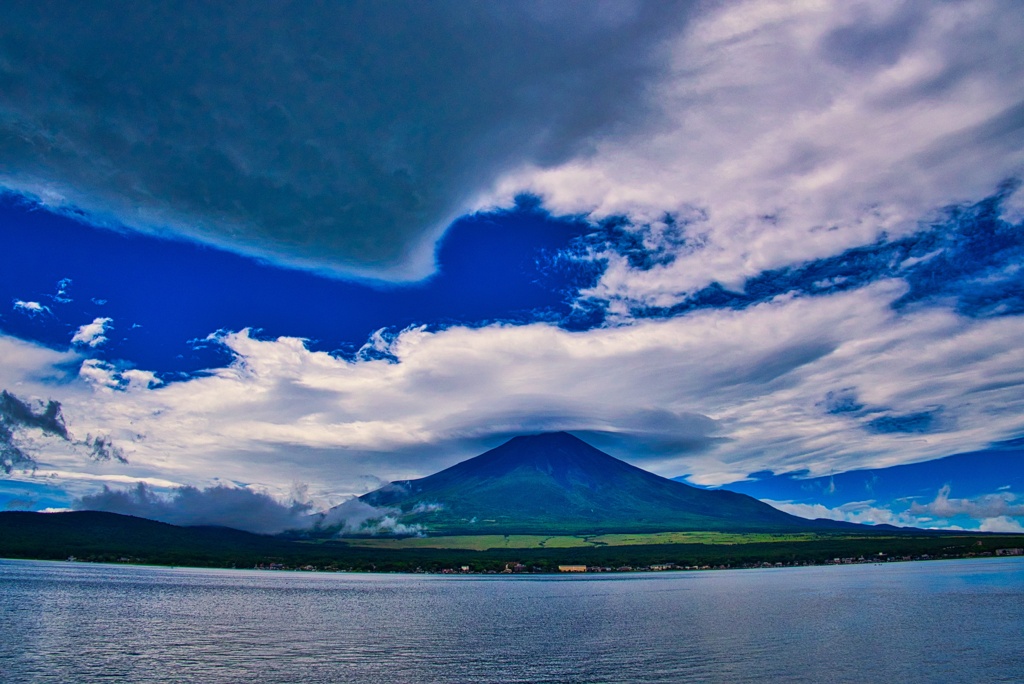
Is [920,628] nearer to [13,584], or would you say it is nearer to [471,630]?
[471,630]

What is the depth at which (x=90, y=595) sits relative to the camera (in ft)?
334

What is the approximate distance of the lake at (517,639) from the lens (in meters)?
42.8

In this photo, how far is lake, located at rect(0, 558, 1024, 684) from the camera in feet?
140

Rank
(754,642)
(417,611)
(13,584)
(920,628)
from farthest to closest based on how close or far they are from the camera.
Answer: (13,584) < (417,611) < (920,628) < (754,642)

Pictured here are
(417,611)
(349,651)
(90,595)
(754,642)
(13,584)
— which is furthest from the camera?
(13,584)

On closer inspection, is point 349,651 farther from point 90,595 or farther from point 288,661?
point 90,595

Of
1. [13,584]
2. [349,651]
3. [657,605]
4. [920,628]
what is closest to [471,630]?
[349,651]

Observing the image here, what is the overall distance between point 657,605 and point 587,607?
9.97 metres

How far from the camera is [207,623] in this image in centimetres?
6962

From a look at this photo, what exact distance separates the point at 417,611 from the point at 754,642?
161ft

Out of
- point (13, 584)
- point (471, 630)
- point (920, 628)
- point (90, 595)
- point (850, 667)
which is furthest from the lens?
point (13, 584)

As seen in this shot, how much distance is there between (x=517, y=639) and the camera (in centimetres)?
6059

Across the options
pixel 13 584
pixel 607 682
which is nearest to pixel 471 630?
pixel 607 682

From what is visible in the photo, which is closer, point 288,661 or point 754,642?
point 288,661
